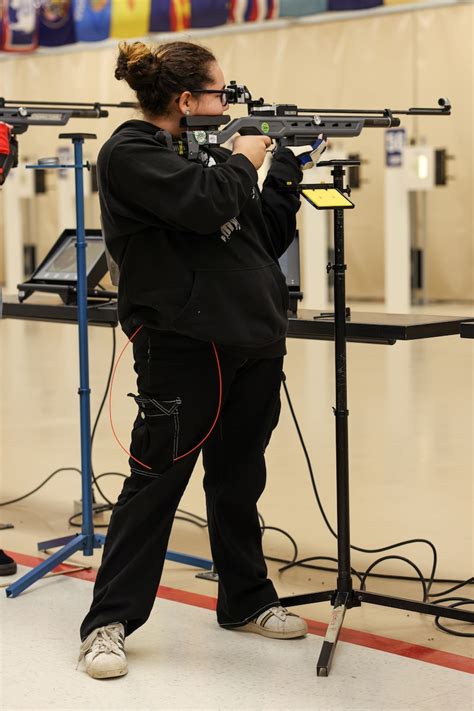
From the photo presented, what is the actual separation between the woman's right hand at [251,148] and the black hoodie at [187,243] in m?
0.02

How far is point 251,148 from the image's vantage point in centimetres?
251

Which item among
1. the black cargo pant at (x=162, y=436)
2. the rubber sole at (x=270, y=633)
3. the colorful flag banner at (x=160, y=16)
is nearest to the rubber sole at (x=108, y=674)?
the black cargo pant at (x=162, y=436)

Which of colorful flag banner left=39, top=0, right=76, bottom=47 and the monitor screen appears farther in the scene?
colorful flag banner left=39, top=0, right=76, bottom=47

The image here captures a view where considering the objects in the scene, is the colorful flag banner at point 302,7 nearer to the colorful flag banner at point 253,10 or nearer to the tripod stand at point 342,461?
the colorful flag banner at point 253,10

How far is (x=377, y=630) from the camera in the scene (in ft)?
9.09

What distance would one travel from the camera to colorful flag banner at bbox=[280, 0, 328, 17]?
10281mm

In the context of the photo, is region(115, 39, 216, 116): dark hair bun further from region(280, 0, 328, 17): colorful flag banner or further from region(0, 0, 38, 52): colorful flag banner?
region(0, 0, 38, 52): colorful flag banner

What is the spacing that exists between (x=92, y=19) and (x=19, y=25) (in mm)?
939

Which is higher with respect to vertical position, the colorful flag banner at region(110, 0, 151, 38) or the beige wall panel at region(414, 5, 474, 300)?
the colorful flag banner at region(110, 0, 151, 38)

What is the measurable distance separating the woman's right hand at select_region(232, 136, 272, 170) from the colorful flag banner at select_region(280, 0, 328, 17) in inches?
323

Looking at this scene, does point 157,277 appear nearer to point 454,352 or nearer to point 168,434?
point 168,434

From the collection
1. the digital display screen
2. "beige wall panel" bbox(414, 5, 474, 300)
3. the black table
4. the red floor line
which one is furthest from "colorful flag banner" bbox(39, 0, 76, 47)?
the red floor line

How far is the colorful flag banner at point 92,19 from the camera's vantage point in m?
11.1

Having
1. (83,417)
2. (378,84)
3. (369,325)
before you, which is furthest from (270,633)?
(378,84)
